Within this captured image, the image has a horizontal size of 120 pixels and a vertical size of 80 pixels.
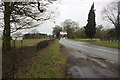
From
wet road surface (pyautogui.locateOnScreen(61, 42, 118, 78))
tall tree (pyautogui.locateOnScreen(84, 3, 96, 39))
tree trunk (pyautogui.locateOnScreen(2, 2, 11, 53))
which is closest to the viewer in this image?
wet road surface (pyautogui.locateOnScreen(61, 42, 118, 78))

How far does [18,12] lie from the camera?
979 cm

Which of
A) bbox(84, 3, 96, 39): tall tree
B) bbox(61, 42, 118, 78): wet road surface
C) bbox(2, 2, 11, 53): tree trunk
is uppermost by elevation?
bbox(84, 3, 96, 39): tall tree

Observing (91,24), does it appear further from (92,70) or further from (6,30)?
(92,70)

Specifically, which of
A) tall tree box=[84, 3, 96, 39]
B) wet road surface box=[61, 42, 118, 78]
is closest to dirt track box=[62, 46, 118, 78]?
wet road surface box=[61, 42, 118, 78]

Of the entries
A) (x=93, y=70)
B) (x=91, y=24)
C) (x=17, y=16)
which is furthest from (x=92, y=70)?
(x=91, y=24)

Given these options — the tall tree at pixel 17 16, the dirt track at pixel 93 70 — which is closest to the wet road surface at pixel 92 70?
the dirt track at pixel 93 70

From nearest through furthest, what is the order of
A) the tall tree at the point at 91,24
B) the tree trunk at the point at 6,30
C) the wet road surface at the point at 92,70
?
the wet road surface at the point at 92,70 < the tree trunk at the point at 6,30 < the tall tree at the point at 91,24

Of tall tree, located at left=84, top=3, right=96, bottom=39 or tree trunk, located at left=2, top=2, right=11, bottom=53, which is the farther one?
tall tree, located at left=84, top=3, right=96, bottom=39

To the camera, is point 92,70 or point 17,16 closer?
point 92,70

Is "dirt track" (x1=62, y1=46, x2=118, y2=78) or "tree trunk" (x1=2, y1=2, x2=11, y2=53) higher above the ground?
"tree trunk" (x1=2, y1=2, x2=11, y2=53)

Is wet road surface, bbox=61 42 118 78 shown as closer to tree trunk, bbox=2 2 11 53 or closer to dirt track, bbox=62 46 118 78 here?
dirt track, bbox=62 46 118 78

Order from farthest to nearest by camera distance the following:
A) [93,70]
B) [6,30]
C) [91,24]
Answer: [91,24], [6,30], [93,70]

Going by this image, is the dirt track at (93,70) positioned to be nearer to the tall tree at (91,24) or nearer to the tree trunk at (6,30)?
the tree trunk at (6,30)

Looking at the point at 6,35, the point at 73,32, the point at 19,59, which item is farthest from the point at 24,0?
the point at 73,32
